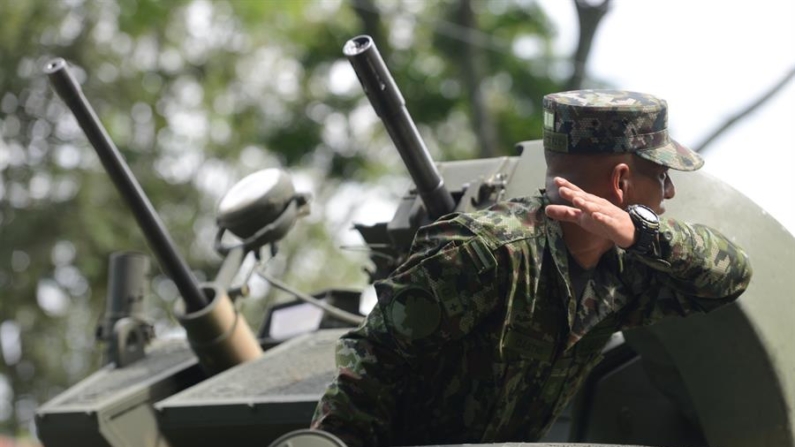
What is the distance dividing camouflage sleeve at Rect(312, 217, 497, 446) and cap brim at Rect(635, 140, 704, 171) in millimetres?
492

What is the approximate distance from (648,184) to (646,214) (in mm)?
250

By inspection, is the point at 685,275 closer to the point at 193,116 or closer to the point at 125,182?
the point at 125,182

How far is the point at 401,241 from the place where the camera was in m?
5.41

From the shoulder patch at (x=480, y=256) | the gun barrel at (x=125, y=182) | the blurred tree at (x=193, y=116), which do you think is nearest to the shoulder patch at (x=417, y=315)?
the shoulder patch at (x=480, y=256)

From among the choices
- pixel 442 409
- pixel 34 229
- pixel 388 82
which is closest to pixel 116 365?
pixel 388 82

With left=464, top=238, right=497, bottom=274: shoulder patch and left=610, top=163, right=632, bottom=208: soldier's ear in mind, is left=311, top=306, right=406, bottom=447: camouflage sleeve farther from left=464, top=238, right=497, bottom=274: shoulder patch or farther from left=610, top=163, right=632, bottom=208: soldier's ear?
left=610, top=163, right=632, bottom=208: soldier's ear

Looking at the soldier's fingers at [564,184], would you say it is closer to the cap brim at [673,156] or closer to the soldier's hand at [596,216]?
the soldier's hand at [596,216]

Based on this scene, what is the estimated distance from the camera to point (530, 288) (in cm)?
418

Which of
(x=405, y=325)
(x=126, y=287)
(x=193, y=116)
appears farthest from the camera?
(x=193, y=116)

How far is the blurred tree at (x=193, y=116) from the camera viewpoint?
20.1 metres

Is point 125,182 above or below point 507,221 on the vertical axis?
below

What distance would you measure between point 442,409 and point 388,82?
1129 millimetres

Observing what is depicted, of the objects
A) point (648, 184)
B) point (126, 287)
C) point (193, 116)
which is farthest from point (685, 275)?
point (193, 116)

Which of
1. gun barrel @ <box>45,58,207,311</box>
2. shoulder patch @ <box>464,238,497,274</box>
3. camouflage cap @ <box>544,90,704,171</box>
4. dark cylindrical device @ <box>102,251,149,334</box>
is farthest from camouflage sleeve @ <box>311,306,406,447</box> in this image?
dark cylindrical device @ <box>102,251,149,334</box>
